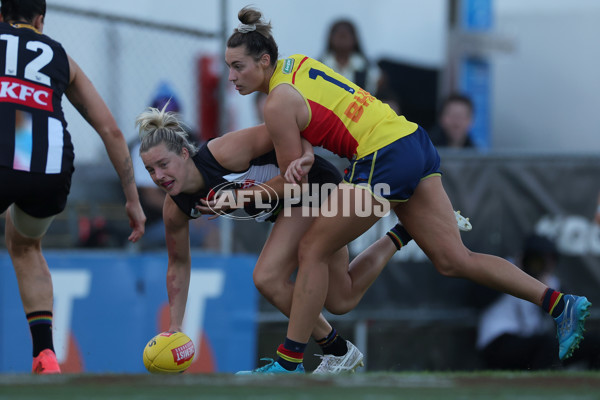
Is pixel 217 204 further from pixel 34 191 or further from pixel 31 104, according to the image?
pixel 31 104

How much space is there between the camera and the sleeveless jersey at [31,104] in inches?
196

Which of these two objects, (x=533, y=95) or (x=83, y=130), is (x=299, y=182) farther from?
(x=533, y=95)

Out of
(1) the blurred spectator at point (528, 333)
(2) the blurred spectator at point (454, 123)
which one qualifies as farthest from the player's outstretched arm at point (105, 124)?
(2) the blurred spectator at point (454, 123)

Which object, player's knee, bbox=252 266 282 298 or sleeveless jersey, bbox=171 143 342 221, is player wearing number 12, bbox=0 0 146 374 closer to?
sleeveless jersey, bbox=171 143 342 221

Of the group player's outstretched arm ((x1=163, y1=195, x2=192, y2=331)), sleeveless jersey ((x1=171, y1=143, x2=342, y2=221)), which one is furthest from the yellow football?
sleeveless jersey ((x1=171, y1=143, x2=342, y2=221))

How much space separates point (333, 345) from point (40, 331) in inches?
66.5

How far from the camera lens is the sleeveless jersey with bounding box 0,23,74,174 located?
4969mm

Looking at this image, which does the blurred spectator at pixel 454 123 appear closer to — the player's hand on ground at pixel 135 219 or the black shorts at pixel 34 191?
the player's hand on ground at pixel 135 219

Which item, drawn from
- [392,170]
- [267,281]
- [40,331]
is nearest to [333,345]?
[267,281]

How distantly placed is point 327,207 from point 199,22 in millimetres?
5390

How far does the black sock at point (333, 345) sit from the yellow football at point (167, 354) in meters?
0.82

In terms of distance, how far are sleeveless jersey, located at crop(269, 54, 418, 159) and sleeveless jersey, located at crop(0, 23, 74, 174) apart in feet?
3.69

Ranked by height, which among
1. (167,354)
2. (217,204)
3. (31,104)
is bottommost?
(167,354)

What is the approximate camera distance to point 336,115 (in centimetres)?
526
